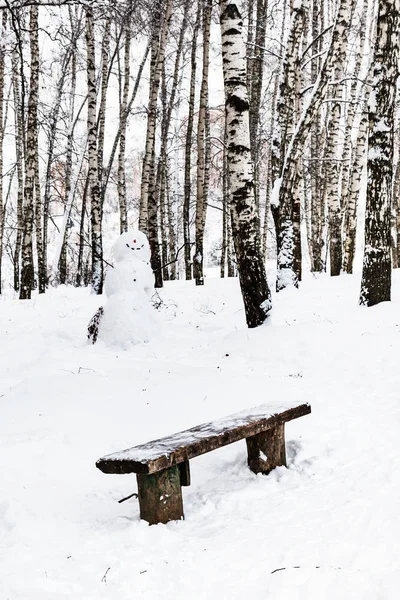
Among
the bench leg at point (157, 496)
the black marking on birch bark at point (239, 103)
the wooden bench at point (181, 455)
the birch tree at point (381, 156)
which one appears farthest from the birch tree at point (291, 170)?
the bench leg at point (157, 496)

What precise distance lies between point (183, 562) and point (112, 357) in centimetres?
448

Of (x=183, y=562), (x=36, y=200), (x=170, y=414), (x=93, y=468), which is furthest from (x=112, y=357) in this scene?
(x=36, y=200)

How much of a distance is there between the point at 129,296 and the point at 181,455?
471 centimetres

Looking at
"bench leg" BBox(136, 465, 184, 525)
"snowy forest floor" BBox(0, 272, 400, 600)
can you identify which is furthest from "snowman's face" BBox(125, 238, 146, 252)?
"bench leg" BBox(136, 465, 184, 525)

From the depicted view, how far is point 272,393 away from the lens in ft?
15.9

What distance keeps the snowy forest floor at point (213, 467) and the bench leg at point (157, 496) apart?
2.9 inches

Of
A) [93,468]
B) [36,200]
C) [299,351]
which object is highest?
[36,200]

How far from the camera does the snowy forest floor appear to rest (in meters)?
2.29

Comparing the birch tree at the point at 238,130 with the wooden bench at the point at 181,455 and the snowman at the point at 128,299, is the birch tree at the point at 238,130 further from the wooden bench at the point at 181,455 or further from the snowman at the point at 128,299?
the wooden bench at the point at 181,455

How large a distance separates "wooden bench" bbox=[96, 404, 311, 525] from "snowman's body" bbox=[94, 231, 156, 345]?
3853 millimetres

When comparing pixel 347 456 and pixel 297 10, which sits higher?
pixel 297 10

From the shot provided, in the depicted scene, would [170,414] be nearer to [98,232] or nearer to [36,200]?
[98,232]

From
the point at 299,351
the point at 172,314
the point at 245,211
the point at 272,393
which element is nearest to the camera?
the point at 272,393

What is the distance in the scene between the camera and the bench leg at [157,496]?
2.84 metres
